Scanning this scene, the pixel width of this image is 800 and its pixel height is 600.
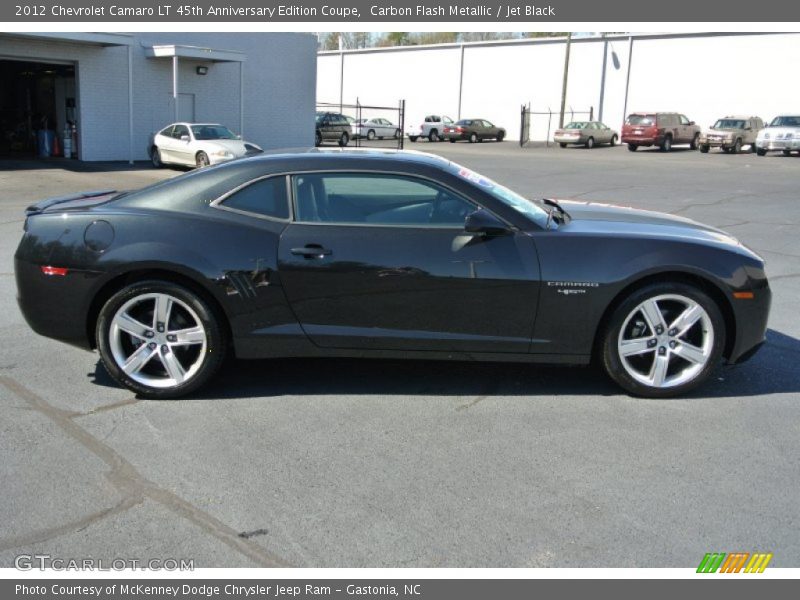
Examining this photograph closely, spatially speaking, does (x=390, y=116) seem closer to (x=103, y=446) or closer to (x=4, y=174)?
(x=4, y=174)

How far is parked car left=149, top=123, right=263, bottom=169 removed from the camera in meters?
22.2

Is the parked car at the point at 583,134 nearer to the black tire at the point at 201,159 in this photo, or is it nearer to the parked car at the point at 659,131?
the parked car at the point at 659,131

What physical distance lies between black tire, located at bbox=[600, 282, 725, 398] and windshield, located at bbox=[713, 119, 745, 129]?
3738 centimetres

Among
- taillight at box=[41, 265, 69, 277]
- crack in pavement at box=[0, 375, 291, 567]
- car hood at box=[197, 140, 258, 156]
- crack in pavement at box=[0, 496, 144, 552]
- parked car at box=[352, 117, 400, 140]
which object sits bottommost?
crack in pavement at box=[0, 496, 144, 552]

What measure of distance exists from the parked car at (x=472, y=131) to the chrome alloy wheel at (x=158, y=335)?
43950 millimetres

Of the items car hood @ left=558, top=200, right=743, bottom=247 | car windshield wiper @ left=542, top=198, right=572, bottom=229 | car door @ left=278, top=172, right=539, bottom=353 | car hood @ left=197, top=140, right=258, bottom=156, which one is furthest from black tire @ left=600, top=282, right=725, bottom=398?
car hood @ left=197, top=140, right=258, bottom=156

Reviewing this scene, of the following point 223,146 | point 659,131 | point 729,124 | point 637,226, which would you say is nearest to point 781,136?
point 729,124

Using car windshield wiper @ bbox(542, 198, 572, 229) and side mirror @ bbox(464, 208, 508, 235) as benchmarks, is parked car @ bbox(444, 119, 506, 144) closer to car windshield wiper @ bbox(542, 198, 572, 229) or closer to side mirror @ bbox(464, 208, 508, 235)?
car windshield wiper @ bbox(542, 198, 572, 229)

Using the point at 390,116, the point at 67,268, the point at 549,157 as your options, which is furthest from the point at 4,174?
the point at 390,116

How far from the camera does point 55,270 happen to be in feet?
15.5

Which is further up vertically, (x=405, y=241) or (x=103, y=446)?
(x=405, y=241)

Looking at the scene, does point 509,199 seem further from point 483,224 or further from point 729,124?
point 729,124

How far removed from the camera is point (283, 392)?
195 inches

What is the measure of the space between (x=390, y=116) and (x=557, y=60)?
1524cm
